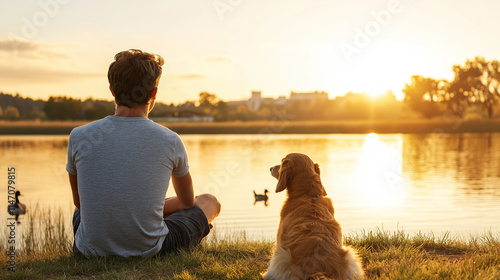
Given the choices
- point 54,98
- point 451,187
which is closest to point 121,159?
point 451,187

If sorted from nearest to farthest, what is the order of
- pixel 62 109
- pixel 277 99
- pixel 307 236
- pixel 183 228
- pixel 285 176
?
pixel 307 236, pixel 285 176, pixel 183 228, pixel 62 109, pixel 277 99

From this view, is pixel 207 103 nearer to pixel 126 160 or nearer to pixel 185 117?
pixel 185 117

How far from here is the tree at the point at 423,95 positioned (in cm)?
6700

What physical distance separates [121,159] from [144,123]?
37 centimetres

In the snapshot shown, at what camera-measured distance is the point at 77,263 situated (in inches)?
175

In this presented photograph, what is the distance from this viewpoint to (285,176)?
4.24 metres

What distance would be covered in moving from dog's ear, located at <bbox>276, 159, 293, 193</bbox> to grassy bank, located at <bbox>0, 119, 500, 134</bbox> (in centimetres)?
5284

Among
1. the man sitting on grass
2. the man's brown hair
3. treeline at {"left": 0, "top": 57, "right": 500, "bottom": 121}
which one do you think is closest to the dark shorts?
the man sitting on grass

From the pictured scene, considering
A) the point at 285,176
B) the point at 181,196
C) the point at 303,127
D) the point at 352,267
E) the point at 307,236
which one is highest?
the point at 285,176

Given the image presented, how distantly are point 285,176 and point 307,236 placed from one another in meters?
0.69

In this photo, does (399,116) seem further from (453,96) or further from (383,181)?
(383,181)

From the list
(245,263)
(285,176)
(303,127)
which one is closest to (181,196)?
(245,263)

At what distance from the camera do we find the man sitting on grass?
3898 millimetres

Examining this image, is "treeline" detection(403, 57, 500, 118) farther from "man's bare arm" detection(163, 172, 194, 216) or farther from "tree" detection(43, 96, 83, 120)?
"man's bare arm" detection(163, 172, 194, 216)
